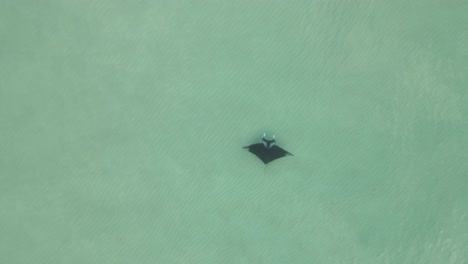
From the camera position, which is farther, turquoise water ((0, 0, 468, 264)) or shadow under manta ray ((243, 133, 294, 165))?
turquoise water ((0, 0, 468, 264))

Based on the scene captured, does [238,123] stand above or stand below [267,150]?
above

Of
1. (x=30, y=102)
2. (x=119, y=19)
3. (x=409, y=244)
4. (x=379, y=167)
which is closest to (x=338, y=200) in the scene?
(x=379, y=167)

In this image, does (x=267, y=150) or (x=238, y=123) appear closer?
(x=267, y=150)

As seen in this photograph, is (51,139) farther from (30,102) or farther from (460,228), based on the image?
(460,228)
